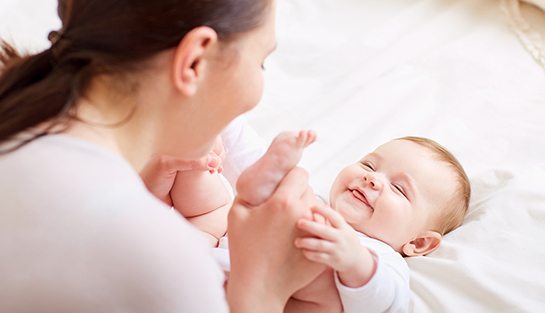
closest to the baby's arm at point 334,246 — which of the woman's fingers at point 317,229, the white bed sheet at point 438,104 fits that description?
the woman's fingers at point 317,229

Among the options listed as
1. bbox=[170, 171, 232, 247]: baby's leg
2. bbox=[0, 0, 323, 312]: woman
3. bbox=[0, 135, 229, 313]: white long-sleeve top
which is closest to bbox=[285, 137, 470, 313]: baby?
bbox=[0, 0, 323, 312]: woman

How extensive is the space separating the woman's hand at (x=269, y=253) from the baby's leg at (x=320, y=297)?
0.08m

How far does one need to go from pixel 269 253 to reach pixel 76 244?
31 cm

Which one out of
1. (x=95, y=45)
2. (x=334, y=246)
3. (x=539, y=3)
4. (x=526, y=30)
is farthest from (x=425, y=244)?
(x=539, y=3)

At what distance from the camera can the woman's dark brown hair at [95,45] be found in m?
0.61

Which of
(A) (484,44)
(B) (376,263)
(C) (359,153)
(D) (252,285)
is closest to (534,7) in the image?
(A) (484,44)

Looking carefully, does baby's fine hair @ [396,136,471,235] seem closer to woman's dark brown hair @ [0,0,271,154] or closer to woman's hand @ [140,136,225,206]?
woman's hand @ [140,136,225,206]

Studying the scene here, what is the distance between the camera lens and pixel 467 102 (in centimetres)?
150

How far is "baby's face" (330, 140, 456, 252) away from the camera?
1072 millimetres

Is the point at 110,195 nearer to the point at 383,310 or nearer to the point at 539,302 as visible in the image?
the point at 383,310

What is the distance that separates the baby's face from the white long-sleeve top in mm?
590

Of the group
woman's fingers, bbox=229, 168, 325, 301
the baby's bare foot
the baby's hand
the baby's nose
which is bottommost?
the baby's nose

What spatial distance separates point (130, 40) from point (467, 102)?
1168 mm

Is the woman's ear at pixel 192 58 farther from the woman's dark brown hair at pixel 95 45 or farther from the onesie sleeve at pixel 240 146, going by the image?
the onesie sleeve at pixel 240 146
